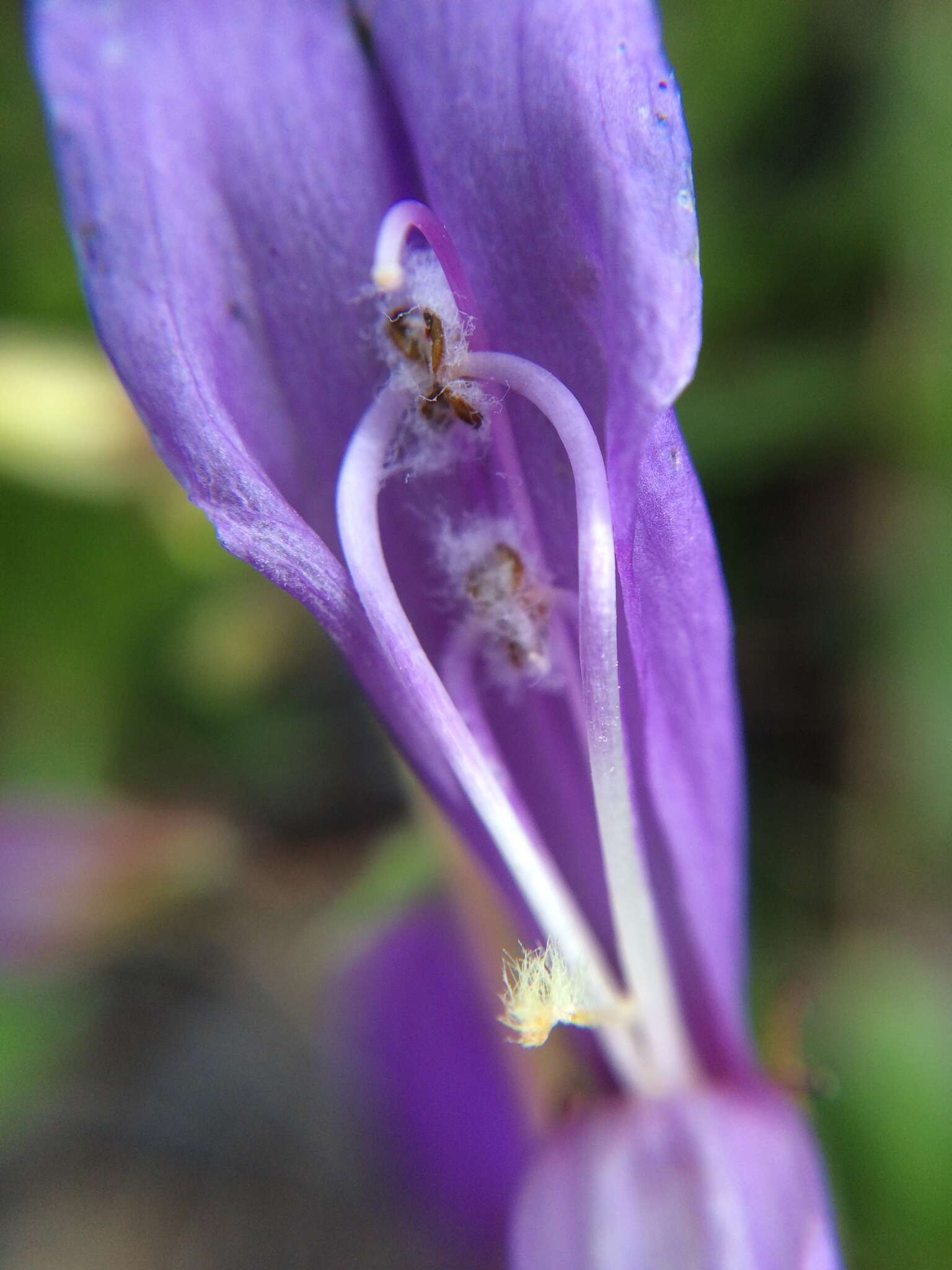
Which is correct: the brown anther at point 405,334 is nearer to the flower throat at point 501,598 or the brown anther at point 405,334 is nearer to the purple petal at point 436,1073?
the flower throat at point 501,598

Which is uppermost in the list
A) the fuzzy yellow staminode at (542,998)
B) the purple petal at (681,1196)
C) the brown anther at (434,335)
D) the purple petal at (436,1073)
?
the brown anther at (434,335)

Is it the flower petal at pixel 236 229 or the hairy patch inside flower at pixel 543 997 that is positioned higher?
the flower petal at pixel 236 229

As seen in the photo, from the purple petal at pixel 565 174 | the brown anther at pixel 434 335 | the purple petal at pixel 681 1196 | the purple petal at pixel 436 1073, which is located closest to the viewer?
the purple petal at pixel 565 174

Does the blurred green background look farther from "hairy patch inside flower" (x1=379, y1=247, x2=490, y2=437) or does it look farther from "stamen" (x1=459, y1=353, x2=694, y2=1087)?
"hairy patch inside flower" (x1=379, y1=247, x2=490, y2=437)

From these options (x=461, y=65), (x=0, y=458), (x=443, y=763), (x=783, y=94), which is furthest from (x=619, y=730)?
(x=783, y=94)

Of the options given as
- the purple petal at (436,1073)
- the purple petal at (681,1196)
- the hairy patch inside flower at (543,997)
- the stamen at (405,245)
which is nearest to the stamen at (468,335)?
the stamen at (405,245)

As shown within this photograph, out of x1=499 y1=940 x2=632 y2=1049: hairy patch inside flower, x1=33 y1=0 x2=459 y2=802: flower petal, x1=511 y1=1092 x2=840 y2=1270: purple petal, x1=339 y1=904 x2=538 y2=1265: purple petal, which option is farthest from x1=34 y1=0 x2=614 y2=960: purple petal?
x1=339 y1=904 x2=538 y2=1265: purple petal
